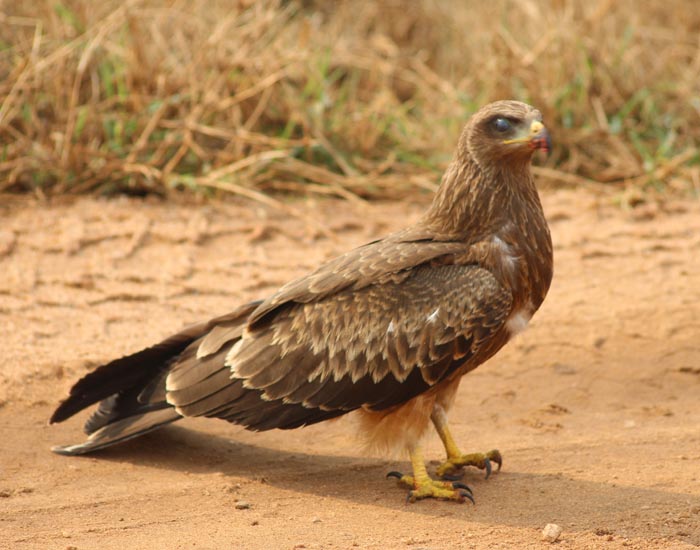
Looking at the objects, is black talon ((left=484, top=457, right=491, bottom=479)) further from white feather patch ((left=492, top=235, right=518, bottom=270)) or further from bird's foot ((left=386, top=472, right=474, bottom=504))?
white feather patch ((left=492, top=235, right=518, bottom=270))

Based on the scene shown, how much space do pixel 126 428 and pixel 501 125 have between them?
82.7 inches

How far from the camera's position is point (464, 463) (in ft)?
15.5

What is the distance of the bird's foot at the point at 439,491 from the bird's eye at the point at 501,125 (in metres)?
1.53

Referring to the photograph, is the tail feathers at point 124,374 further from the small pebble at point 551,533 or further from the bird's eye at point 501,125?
the small pebble at point 551,533

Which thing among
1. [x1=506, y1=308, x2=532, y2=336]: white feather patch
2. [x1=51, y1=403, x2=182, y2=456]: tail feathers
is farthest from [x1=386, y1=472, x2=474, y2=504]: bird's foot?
[x1=51, y1=403, x2=182, y2=456]: tail feathers

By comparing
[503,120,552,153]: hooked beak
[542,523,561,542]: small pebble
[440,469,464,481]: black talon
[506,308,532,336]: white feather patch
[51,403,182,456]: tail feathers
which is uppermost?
[503,120,552,153]: hooked beak

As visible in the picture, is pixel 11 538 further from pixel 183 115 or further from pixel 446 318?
pixel 183 115

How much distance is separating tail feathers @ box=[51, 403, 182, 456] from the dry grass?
10.1ft

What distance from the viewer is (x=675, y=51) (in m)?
9.34

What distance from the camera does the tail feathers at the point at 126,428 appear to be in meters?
4.61

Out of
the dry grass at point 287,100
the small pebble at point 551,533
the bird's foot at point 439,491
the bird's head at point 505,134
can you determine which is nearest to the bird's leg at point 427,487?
the bird's foot at point 439,491

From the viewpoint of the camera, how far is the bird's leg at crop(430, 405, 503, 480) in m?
4.68

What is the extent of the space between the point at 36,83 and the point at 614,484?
5.01 metres

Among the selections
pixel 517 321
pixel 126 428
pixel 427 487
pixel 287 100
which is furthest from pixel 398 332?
pixel 287 100
